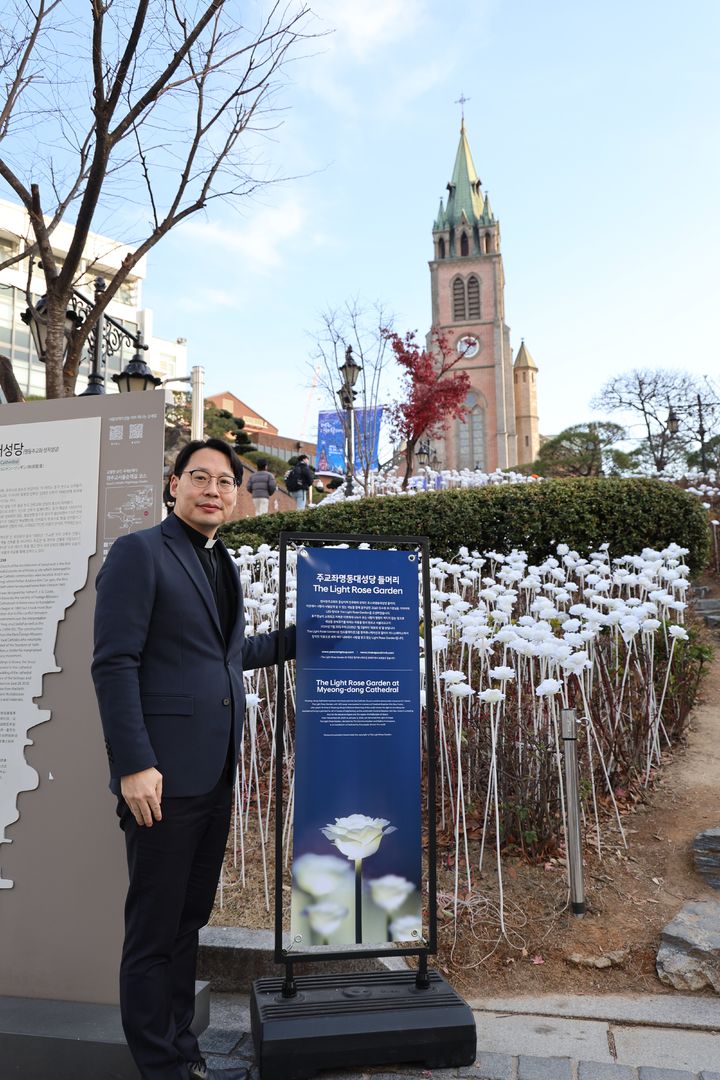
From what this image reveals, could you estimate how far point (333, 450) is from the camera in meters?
27.9

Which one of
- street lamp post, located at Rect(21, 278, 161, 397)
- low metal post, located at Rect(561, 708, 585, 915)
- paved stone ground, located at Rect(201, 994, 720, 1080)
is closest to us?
paved stone ground, located at Rect(201, 994, 720, 1080)

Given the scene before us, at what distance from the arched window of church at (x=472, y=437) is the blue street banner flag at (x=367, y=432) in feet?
136

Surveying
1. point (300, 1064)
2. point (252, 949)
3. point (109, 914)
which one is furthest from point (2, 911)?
point (300, 1064)

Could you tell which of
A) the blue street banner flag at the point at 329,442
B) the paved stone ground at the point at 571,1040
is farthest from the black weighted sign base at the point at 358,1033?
the blue street banner flag at the point at 329,442

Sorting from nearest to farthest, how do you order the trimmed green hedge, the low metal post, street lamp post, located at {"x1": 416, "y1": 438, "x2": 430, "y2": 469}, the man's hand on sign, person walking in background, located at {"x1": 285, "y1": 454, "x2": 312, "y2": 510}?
the man's hand on sign → the low metal post → the trimmed green hedge → person walking in background, located at {"x1": 285, "y1": 454, "x2": 312, "y2": 510} → street lamp post, located at {"x1": 416, "y1": 438, "x2": 430, "y2": 469}

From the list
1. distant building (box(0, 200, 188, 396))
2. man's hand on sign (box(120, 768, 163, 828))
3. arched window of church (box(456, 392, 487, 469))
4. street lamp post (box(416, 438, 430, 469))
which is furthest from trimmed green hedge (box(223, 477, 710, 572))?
arched window of church (box(456, 392, 487, 469))

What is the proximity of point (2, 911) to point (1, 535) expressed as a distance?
1.45m

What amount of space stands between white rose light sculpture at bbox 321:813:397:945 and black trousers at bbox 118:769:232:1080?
1.90 feet

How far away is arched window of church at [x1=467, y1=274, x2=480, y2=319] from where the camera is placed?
61.4 metres

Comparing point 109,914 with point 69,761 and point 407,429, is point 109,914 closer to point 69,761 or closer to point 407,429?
point 69,761

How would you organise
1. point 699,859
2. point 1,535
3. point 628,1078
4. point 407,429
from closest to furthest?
point 628,1078
point 1,535
point 699,859
point 407,429

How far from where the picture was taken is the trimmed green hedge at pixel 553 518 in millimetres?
8695

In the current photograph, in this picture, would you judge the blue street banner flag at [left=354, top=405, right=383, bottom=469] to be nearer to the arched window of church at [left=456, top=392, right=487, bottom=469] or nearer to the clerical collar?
the clerical collar

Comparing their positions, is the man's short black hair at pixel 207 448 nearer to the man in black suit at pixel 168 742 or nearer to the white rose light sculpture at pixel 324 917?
the man in black suit at pixel 168 742
